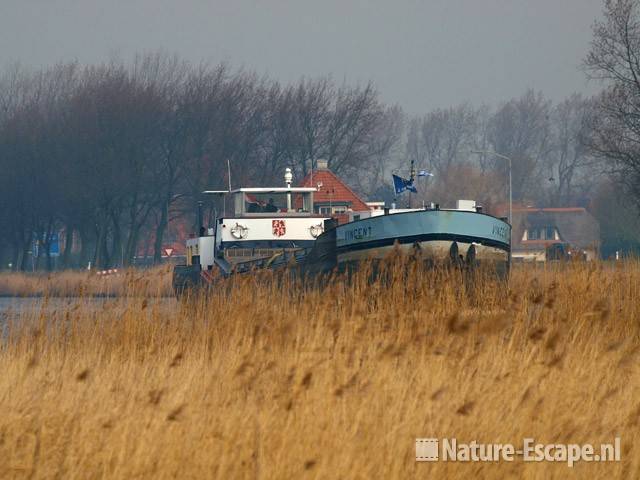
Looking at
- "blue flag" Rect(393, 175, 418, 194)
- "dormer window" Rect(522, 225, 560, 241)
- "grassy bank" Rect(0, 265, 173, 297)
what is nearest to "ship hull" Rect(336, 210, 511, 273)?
"blue flag" Rect(393, 175, 418, 194)

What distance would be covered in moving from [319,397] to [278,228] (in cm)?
1704

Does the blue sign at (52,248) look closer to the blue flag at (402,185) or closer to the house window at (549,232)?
the house window at (549,232)

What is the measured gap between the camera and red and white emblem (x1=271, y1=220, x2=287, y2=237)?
81.6 feet


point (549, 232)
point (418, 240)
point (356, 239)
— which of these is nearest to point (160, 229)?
point (356, 239)

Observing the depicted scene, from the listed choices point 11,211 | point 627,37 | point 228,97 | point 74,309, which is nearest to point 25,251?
point 11,211

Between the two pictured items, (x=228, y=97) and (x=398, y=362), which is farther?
(x=228, y=97)

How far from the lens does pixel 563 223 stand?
9844cm

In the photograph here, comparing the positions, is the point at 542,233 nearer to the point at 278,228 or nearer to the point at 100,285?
the point at 278,228

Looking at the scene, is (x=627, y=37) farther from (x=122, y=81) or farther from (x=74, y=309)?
(x=122, y=81)

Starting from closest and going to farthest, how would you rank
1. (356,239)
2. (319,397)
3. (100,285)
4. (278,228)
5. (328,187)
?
(319,397) → (100,285) → (356,239) → (278,228) → (328,187)

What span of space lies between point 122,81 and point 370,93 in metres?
11.9

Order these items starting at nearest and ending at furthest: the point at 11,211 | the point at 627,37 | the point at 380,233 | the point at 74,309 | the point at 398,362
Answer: the point at 398,362
the point at 74,309
the point at 380,233
the point at 627,37
the point at 11,211

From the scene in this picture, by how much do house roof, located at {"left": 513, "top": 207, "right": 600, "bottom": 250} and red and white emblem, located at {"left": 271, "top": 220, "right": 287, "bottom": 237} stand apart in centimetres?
6772

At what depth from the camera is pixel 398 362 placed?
8945 millimetres
